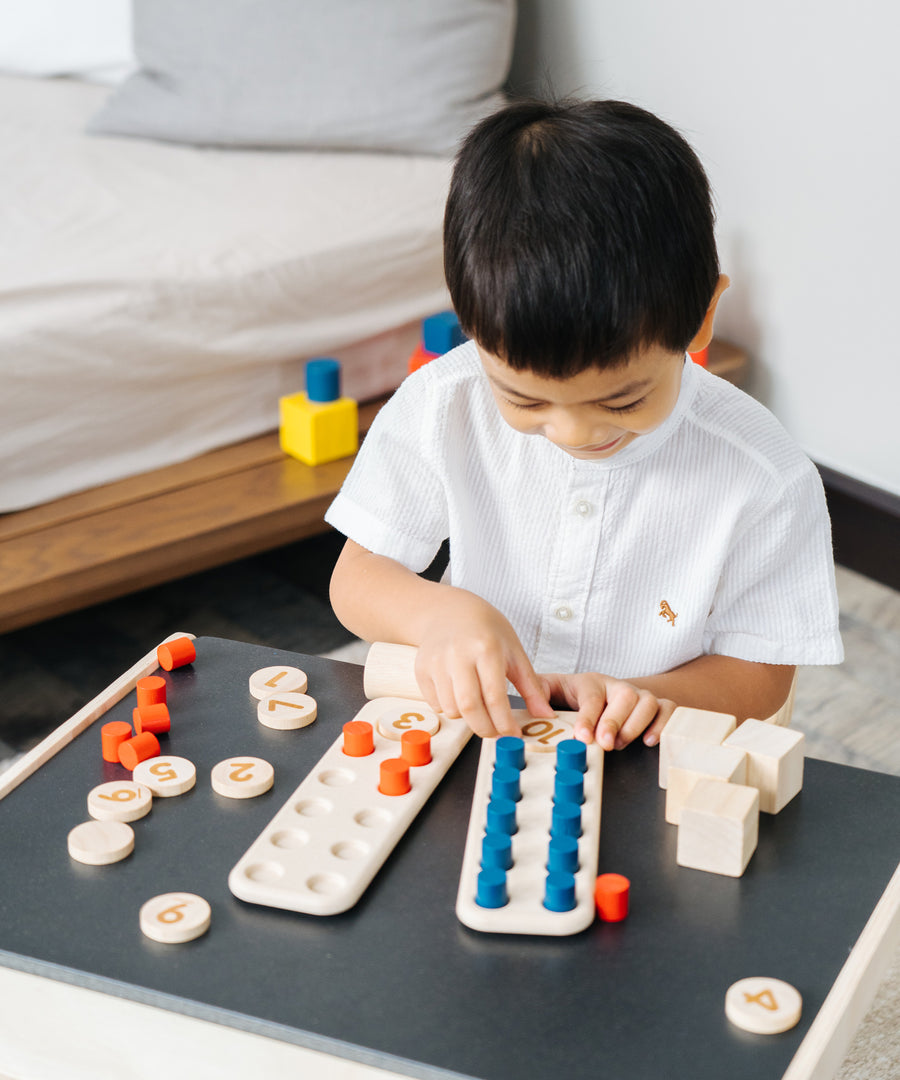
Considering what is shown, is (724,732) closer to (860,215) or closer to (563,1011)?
(563,1011)

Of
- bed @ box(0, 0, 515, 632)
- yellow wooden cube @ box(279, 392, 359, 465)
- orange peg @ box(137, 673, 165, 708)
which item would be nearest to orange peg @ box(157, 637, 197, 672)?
orange peg @ box(137, 673, 165, 708)

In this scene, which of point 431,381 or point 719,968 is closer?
point 719,968

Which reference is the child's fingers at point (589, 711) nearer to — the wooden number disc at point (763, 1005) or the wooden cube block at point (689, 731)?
the wooden cube block at point (689, 731)

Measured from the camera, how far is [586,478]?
86 cm

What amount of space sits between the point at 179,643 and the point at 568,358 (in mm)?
292

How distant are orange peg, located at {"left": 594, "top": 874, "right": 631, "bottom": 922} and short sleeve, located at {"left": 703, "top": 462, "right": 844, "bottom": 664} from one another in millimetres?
349

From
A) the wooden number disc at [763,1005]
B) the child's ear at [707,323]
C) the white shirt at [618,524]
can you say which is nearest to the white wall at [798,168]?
the white shirt at [618,524]

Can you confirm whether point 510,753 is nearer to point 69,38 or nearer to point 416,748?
point 416,748

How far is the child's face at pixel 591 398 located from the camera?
0.66m

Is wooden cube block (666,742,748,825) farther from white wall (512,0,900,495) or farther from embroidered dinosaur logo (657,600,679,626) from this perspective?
white wall (512,0,900,495)

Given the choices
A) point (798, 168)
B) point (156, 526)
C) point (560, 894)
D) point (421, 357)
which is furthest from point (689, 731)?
point (798, 168)

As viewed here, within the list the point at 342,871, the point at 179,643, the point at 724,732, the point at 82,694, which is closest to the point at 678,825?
the point at 724,732

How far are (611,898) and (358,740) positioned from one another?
17 centimetres

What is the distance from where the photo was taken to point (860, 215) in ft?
5.71
